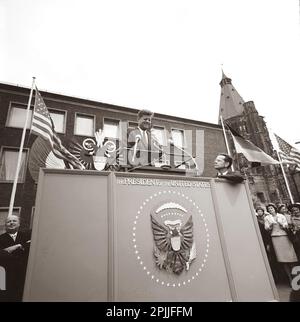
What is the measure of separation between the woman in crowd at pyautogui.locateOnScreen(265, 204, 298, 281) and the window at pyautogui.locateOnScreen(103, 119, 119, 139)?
37.2 ft

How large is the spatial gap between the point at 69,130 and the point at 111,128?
108 inches

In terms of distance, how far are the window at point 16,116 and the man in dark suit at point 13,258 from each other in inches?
401

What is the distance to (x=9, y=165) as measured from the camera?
40.3 feet

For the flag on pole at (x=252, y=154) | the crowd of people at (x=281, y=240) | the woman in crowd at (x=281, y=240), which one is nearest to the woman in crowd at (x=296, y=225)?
the crowd of people at (x=281, y=240)

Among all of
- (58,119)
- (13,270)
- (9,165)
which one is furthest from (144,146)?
(58,119)

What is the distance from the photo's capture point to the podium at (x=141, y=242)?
141 centimetres

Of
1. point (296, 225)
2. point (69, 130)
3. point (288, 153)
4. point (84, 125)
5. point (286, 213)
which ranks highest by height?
point (84, 125)

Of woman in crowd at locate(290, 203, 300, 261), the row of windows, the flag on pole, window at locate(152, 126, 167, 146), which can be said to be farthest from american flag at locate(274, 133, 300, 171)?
window at locate(152, 126, 167, 146)

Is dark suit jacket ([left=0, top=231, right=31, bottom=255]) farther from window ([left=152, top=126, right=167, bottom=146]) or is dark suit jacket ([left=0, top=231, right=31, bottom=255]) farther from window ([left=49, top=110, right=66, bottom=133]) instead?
window ([left=152, top=126, right=167, bottom=146])

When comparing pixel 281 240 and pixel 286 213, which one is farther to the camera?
pixel 286 213

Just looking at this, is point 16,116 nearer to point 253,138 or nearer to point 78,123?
point 78,123

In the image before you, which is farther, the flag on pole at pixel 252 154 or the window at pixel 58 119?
the window at pixel 58 119

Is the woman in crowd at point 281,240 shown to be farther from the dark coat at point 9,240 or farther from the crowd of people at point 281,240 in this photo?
the dark coat at point 9,240
